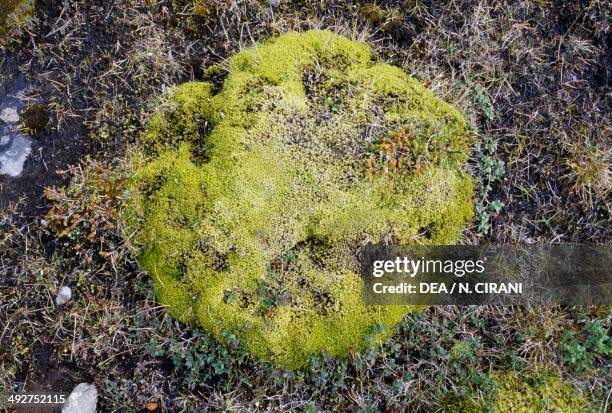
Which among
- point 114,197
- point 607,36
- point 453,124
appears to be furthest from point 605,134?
point 114,197

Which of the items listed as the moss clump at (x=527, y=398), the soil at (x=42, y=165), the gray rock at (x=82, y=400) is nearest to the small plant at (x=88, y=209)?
the soil at (x=42, y=165)

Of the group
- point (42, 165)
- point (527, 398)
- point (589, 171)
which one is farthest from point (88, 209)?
point (589, 171)

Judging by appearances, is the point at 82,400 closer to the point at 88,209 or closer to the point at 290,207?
the point at 88,209

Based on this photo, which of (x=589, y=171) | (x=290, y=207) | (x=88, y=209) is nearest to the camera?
(x=290, y=207)

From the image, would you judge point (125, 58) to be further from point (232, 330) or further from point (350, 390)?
point (350, 390)

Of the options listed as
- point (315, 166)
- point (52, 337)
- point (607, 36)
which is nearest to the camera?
point (315, 166)

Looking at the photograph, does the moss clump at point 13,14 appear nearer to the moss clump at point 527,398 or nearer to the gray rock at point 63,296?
the gray rock at point 63,296
